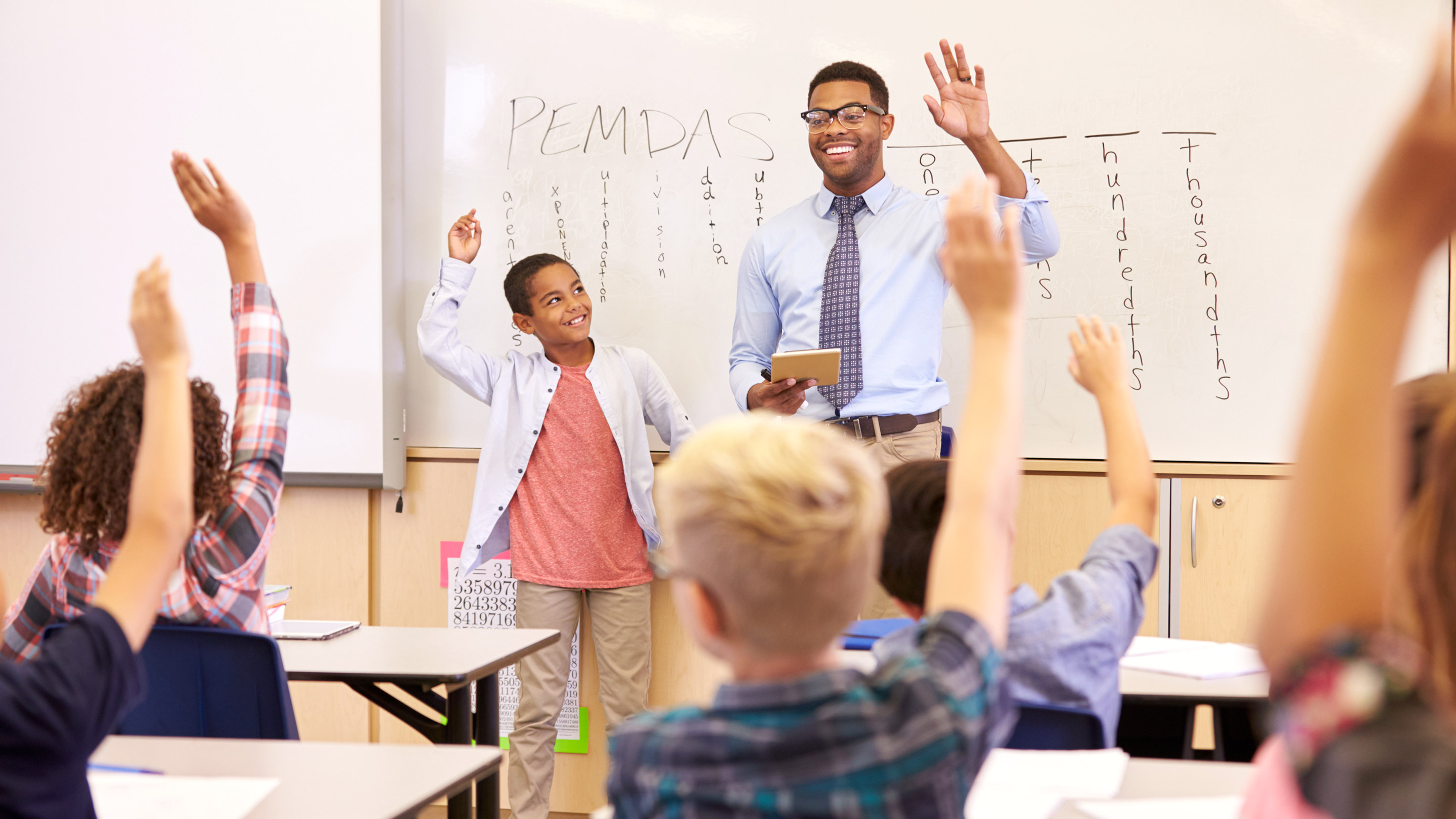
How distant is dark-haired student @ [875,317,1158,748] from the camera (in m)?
Answer: 1.23

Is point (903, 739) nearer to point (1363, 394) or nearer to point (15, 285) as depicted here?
point (1363, 394)

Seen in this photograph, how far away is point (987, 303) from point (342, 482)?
2987 mm

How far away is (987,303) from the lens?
34.3 inches

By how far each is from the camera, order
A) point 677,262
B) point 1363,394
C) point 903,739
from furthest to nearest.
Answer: point 677,262
point 903,739
point 1363,394

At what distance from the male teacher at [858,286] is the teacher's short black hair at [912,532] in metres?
1.38

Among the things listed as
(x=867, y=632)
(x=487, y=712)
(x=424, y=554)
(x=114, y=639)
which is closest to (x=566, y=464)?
(x=424, y=554)

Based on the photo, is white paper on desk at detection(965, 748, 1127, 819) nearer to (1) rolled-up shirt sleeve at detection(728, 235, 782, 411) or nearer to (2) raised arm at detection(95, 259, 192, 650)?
(2) raised arm at detection(95, 259, 192, 650)

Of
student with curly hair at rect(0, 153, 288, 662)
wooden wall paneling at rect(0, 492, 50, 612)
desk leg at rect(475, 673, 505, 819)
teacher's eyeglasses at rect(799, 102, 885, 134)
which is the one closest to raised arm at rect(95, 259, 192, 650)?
student with curly hair at rect(0, 153, 288, 662)

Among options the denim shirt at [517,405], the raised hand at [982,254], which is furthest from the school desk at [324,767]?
the denim shirt at [517,405]

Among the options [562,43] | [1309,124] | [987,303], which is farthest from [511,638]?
[1309,124]

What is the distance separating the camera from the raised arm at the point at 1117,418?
4.00 feet

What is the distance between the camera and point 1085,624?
1287mm

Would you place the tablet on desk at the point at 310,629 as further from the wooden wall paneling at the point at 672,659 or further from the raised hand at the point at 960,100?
the raised hand at the point at 960,100

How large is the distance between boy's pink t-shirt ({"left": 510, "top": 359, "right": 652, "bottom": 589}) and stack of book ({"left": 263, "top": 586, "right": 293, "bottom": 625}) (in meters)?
0.78
